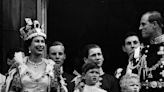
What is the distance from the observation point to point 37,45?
22.6 ft

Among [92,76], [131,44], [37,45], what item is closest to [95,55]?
[92,76]

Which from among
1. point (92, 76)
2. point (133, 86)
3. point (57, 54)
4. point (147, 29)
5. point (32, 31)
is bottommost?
point (133, 86)

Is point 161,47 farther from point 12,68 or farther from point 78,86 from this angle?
point 12,68

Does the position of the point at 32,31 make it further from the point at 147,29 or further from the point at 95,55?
the point at 147,29

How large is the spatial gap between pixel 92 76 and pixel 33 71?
0.74 m

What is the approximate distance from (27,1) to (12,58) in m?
1.30

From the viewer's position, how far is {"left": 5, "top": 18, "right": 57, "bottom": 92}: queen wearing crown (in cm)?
677

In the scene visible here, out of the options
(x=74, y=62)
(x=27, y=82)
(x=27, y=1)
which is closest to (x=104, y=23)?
(x=74, y=62)

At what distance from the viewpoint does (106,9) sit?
9.45 metres

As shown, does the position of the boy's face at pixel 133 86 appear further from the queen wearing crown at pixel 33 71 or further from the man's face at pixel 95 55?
the queen wearing crown at pixel 33 71

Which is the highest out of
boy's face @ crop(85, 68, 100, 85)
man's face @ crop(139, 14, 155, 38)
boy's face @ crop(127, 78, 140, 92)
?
man's face @ crop(139, 14, 155, 38)

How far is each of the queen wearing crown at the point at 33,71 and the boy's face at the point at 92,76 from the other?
0.41 metres

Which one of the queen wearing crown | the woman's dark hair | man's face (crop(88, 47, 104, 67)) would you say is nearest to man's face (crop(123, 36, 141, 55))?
man's face (crop(88, 47, 104, 67))

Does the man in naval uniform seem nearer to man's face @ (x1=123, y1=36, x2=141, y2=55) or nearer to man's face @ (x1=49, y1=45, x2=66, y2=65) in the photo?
man's face @ (x1=123, y1=36, x2=141, y2=55)
